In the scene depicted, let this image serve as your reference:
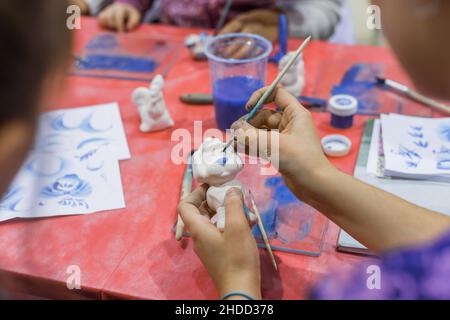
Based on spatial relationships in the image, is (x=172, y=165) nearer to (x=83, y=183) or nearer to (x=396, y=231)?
(x=83, y=183)

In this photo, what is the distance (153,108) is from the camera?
1.09m

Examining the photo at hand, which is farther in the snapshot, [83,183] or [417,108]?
[417,108]

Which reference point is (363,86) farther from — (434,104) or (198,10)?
(198,10)

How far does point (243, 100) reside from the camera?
3.44 feet

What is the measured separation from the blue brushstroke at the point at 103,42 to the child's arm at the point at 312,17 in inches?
20.8

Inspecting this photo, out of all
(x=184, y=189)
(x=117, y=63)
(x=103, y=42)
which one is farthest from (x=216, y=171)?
(x=103, y=42)

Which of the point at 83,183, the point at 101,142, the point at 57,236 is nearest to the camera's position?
the point at 57,236

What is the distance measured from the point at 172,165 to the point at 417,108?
0.58m

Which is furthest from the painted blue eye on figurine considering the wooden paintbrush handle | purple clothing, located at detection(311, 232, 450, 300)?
the wooden paintbrush handle

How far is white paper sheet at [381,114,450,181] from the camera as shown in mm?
939

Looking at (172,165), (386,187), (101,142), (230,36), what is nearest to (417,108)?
(386,187)

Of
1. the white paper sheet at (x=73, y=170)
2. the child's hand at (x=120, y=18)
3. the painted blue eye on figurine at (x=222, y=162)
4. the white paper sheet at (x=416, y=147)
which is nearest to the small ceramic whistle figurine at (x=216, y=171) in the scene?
the painted blue eye on figurine at (x=222, y=162)

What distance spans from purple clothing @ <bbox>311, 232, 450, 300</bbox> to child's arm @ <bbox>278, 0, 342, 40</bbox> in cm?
110
